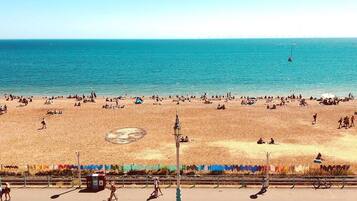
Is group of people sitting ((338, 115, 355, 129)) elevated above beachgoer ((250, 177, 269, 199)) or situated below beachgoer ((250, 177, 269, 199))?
above

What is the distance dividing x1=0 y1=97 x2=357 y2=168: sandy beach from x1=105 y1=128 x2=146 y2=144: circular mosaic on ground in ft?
2.57

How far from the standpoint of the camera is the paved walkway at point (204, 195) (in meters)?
21.4

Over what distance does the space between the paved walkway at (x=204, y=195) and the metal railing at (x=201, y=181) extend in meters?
0.86

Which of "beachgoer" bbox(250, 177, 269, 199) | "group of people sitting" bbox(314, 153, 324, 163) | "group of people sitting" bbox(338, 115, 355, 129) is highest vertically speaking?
"group of people sitting" bbox(338, 115, 355, 129)

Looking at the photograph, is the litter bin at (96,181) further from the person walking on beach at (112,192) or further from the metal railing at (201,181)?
the person walking on beach at (112,192)

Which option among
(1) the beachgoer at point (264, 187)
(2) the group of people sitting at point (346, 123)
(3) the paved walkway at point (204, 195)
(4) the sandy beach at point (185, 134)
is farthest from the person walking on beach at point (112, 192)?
(2) the group of people sitting at point (346, 123)

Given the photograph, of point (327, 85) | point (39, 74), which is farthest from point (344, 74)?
point (39, 74)

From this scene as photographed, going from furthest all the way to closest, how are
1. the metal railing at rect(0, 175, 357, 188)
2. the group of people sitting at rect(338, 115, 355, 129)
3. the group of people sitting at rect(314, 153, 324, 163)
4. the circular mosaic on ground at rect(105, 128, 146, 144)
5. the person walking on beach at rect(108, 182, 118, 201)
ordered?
the group of people sitting at rect(338, 115, 355, 129), the circular mosaic on ground at rect(105, 128, 146, 144), the group of people sitting at rect(314, 153, 324, 163), the metal railing at rect(0, 175, 357, 188), the person walking on beach at rect(108, 182, 118, 201)

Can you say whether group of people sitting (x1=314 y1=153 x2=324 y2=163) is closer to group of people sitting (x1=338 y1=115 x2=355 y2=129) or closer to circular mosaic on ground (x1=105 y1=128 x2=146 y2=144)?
group of people sitting (x1=338 y1=115 x2=355 y2=129)

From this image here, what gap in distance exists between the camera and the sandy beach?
3284cm

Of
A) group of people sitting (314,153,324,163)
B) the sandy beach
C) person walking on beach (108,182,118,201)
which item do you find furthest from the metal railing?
group of people sitting (314,153,324,163)

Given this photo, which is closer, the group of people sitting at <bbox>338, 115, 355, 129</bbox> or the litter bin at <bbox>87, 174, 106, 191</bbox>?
the litter bin at <bbox>87, 174, 106, 191</bbox>

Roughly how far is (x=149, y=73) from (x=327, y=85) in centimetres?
4820

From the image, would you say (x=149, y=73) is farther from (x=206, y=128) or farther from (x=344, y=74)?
(x=206, y=128)
